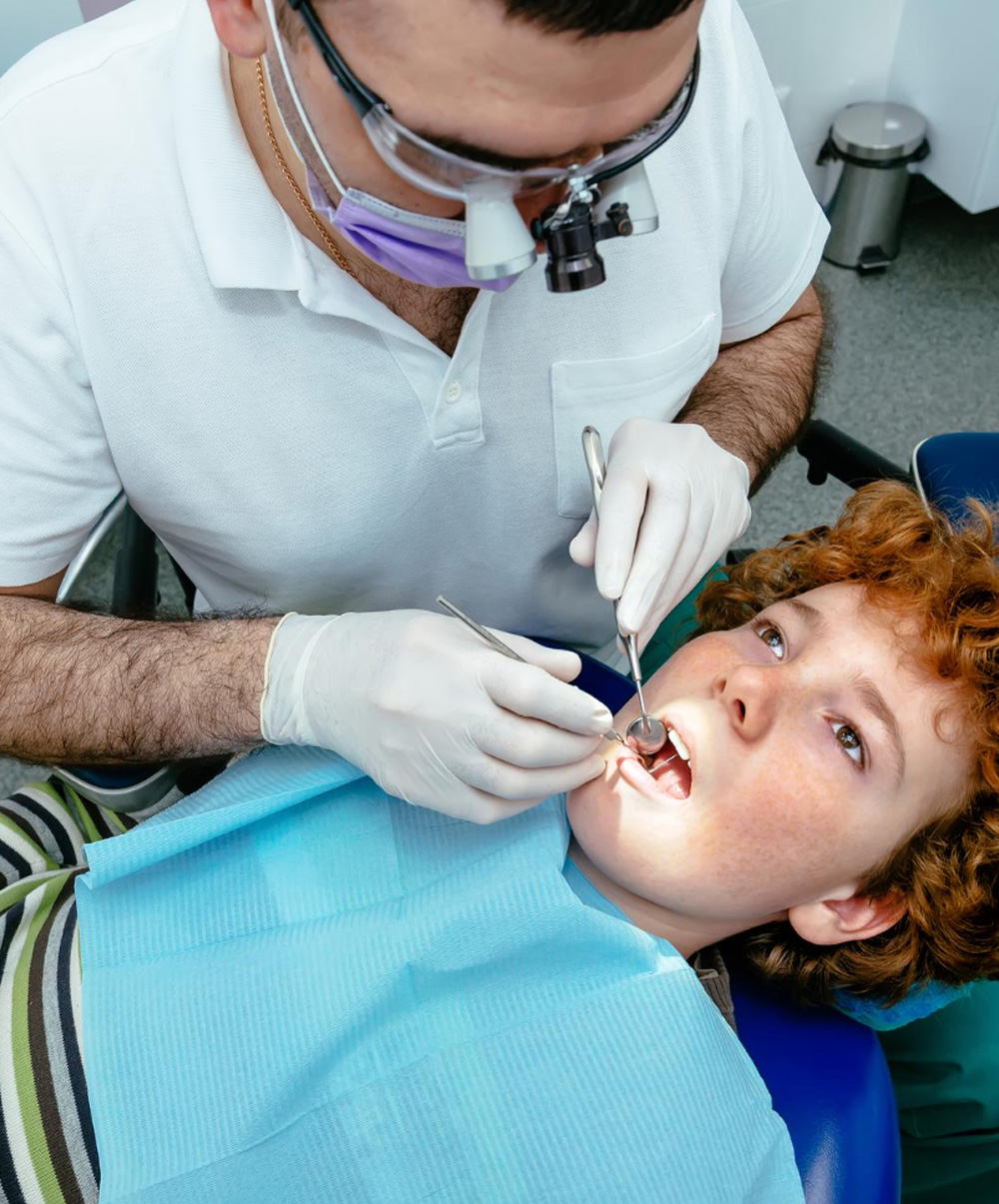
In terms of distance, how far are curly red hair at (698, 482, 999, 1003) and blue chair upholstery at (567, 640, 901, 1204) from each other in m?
0.04

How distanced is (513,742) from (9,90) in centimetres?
84

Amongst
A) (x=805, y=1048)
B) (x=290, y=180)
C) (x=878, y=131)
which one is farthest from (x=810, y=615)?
(x=878, y=131)

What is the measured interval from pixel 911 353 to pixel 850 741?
2108mm

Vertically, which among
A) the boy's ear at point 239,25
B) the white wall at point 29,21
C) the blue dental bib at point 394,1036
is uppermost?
the boy's ear at point 239,25

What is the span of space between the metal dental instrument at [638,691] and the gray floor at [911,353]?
57.4 inches

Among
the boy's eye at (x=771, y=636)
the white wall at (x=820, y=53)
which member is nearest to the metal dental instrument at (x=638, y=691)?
the boy's eye at (x=771, y=636)

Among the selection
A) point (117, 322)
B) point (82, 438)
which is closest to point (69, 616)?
point (82, 438)

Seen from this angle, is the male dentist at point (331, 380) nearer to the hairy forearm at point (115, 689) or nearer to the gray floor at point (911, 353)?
the hairy forearm at point (115, 689)

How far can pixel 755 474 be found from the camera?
5.19 feet

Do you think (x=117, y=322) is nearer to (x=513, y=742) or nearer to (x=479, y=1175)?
(x=513, y=742)

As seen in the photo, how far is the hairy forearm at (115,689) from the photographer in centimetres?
128

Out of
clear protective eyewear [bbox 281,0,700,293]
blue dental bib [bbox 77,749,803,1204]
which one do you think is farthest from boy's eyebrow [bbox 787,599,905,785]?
clear protective eyewear [bbox 281,0,700,293]

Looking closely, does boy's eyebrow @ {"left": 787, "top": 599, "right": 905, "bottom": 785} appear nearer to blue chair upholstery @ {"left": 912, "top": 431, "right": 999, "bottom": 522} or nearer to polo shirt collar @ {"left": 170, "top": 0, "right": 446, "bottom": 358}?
blue chair upholstery @ {"left": 912, "top": 431, "right": 999, "bottom": 522}

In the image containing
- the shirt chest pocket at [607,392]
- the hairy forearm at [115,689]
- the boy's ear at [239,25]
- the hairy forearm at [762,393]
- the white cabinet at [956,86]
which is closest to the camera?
the boy's ear at [239,25]
